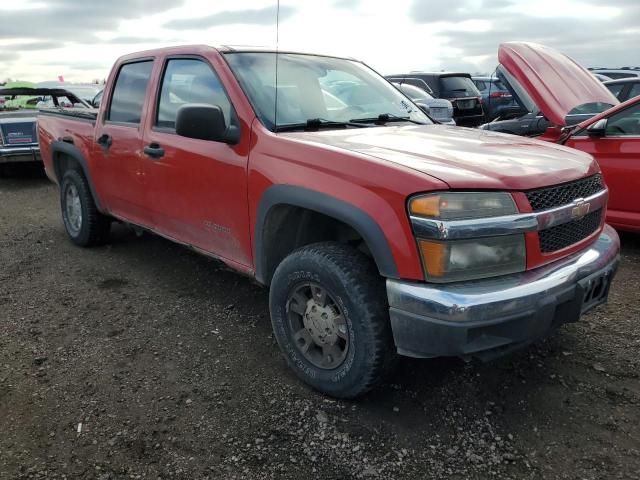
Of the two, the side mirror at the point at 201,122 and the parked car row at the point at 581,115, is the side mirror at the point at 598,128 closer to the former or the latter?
the parked car row at the point at 581,115

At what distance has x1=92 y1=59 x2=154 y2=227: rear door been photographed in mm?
4219

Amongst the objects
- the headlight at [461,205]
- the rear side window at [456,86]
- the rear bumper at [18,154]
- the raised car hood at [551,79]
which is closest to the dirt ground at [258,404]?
the headlight at [461,205]

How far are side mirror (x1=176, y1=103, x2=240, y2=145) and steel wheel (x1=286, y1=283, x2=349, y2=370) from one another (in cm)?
98

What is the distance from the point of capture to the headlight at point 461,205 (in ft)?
7.83

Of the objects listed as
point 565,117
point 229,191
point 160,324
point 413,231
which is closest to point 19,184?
point 160,324

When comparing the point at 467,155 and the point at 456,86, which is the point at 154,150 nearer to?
the point at 467,155

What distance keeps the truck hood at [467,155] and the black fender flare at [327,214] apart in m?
0.27

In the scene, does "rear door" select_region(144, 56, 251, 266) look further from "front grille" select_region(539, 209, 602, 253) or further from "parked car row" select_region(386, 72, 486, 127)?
"parked car row" select_region(386, 72, 486, 127)

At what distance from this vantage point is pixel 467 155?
2.78 meters

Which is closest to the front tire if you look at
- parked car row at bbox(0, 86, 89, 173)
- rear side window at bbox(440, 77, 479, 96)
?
parked car row at bbox(0, 86, 89, 173)

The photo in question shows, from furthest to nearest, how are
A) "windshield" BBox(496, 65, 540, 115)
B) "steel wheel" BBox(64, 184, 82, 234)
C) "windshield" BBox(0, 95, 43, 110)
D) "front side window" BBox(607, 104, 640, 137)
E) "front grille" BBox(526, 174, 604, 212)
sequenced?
"windshield" BBox(0, 95, 43, 110)
"windshield" BBox(496, 65, 540, 115)
"steel wheel" BBox(64, 184, 82, 234)
"front side window" BBox(607, 104, 640, 137)
"front grille" BBox(526, 174, 604, 212)

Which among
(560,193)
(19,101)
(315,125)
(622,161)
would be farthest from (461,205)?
(19,101)

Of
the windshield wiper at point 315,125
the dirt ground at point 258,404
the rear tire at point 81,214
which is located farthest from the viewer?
the rear tire at point 81,214

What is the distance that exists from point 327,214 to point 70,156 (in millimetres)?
3543
